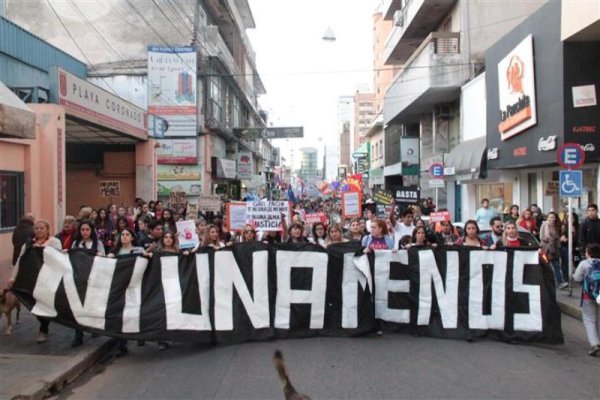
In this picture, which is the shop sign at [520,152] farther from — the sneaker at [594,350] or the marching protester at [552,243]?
the sneaker at [594,350]

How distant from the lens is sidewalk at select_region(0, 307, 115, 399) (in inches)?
227

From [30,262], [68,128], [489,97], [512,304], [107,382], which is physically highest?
[489,97]

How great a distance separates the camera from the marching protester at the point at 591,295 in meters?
7.17

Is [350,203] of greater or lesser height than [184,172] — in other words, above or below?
below

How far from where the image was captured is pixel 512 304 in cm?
786

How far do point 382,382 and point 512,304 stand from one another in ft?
9.14

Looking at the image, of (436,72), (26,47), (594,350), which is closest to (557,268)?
(594,350)

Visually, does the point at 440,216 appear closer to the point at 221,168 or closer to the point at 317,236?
the point at 317,236

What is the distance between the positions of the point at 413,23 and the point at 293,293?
27170mm

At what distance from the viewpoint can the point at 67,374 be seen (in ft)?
20.7

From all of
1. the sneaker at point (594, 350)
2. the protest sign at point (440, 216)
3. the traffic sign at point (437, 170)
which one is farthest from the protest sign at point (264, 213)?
the traffic sign at point (437, 170)

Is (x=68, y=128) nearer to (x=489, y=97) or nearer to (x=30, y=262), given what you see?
(x=30, y=262)

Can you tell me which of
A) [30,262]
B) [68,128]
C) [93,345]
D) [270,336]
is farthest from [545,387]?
[68,128]

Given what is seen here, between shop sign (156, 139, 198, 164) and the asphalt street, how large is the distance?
81.3 ft
